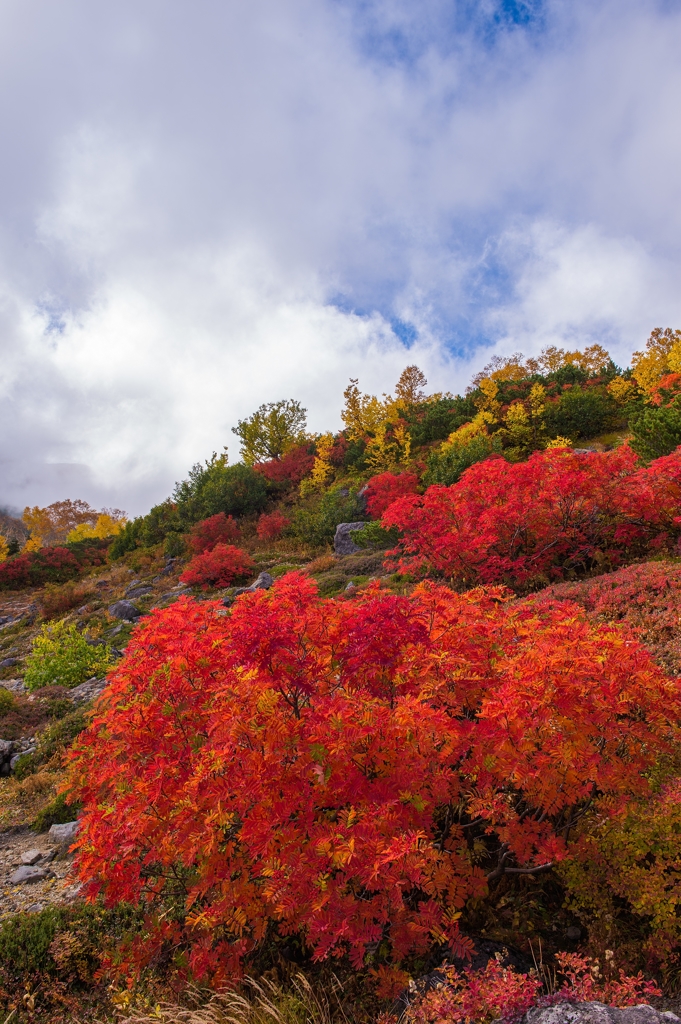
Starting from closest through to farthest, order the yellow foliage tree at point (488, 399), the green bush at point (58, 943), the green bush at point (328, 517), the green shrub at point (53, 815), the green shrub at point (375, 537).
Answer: the green bush at point (58, 943), the green shrub at point (53, 815), the green shrub at point (375, 537), the green bush at point (328, 517), the yellow foliage tree at point (488, 399)

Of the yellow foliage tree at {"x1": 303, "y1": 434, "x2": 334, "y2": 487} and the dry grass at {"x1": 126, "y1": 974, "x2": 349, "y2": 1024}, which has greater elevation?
the yellow foliage tree at {"x1": 303, "y1": 434, "x2": 334, "y2": 487}

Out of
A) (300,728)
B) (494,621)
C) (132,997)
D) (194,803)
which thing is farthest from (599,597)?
(132,997)

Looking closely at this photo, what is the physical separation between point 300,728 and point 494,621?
183 centimetres

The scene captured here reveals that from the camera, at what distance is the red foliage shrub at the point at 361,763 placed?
268 centimetres

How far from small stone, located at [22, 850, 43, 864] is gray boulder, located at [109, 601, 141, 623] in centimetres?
1044

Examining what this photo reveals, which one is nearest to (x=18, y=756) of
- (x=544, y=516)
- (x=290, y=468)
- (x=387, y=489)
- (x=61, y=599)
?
(x=544, y=516)

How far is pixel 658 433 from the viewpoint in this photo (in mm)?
10273

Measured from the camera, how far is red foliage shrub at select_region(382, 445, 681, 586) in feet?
28.3

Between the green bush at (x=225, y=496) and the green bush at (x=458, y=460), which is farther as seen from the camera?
the green bush at (x=225, y=496)

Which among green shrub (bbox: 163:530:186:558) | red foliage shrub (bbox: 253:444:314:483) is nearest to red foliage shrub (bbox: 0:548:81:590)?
green shrub (bbox: 163:530:186:558)

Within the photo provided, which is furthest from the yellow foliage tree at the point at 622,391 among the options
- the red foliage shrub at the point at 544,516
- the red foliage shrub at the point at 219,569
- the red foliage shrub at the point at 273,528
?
the red foliage shrub at the point at 219,569

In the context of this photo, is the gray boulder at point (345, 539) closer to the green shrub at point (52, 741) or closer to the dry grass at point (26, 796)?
the green shrub at point (52, 741)

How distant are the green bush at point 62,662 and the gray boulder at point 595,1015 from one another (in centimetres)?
993

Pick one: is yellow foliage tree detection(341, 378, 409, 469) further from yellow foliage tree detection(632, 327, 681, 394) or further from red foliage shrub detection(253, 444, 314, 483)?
yellow foliage tree detection(632, 327, 681, 394)
